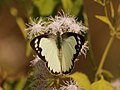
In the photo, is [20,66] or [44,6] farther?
[20,66]

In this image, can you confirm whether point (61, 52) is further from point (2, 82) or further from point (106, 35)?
point (106, 35)

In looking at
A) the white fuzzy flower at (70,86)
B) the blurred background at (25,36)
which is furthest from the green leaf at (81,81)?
the blurred background at (25,36)

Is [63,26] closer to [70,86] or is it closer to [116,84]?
[70,86]

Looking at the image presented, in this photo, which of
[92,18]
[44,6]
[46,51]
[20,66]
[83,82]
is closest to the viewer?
[46,51]

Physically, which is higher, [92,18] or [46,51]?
[46,51]

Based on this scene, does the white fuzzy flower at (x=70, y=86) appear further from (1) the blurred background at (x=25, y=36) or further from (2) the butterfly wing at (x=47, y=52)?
(1) the blurred background at (x=25, y=36)

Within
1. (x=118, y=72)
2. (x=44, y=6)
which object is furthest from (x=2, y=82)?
(x=118, y=72)
